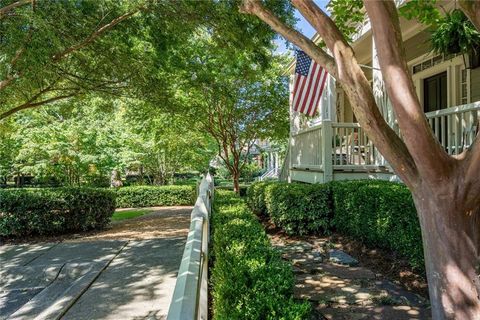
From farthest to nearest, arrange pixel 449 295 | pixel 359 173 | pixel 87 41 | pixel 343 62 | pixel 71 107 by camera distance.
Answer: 1. pixel 71 107
2. pixel 359 173
3. pixel 87 41
4. pixel 343 62
5. pixel 449 295

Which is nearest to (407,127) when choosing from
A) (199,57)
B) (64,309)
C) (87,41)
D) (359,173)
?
(64,309)

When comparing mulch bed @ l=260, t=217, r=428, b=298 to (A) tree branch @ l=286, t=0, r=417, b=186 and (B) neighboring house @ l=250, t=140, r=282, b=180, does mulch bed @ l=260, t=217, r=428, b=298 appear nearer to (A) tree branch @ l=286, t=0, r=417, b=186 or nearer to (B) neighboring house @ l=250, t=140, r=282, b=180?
(A) tree branch @ l=286, t=0, r=417, b=186

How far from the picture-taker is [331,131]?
790 cm

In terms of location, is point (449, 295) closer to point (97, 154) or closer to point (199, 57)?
point (199, 57)

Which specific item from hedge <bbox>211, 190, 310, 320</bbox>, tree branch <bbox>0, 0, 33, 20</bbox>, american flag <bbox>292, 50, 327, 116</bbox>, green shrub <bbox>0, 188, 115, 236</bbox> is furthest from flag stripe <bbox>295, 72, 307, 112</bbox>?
green shrub <bbox>0, 188, 115, 236</bbox>

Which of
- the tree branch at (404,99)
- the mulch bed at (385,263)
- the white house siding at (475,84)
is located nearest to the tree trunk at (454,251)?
the tree branch at (404,99)

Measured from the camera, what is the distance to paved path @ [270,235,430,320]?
3375mm

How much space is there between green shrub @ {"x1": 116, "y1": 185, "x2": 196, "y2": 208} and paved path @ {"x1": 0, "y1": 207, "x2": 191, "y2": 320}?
10.4m

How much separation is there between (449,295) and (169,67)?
775 cm

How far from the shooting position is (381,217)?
15.8 ft

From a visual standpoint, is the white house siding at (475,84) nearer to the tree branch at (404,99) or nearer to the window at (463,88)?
the window at (463,88)

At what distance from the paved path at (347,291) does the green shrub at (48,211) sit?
626 cm

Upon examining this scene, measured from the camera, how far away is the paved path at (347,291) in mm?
3375

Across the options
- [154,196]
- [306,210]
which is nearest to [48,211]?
[306,210]
